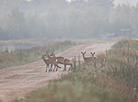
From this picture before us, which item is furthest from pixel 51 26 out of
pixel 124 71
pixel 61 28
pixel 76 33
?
pixel 124 71

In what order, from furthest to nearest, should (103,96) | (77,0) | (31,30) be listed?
1. (77,0)
2. (31,30)
3. (103,96)

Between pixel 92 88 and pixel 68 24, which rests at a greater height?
pixel 68 24

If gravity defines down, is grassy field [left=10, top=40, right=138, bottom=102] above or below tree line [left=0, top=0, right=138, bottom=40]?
below

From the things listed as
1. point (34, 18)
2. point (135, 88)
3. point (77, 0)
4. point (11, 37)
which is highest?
point (77, 0)

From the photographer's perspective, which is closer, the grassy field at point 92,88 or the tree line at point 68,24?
the grassy field at point 92,88

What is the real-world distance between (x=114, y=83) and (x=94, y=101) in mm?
4371

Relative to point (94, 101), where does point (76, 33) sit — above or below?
above

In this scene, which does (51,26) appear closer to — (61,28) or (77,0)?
(61,28)

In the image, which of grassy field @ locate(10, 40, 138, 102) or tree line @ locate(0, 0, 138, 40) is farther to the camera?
tree line @ locate(0, 0, 138, 40)

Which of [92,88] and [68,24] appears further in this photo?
[68,24]

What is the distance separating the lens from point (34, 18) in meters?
80.1

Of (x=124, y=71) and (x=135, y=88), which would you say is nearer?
(x=135, y=88)

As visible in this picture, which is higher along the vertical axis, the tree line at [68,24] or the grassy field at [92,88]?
the tree line at [68,24]

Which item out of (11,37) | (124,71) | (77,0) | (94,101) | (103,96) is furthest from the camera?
(77,0)
